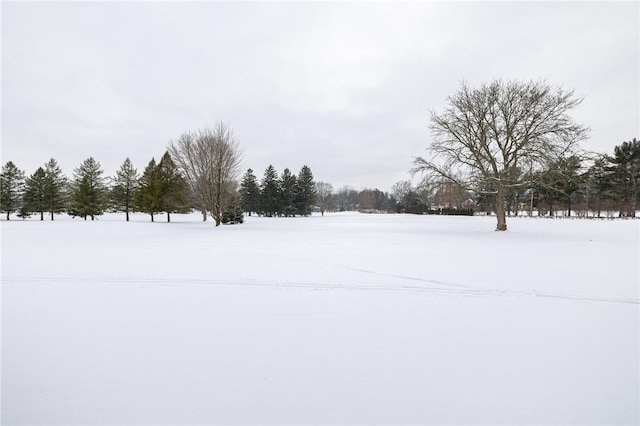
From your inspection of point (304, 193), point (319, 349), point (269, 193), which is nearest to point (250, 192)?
point (269, 193)

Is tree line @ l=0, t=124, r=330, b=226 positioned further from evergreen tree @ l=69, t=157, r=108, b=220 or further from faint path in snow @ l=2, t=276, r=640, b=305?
faint path in snow @ l=2, t=276, r=640, b=305

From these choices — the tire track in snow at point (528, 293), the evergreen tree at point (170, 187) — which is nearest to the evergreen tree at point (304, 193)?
the evergreen tree at point (170, 187)

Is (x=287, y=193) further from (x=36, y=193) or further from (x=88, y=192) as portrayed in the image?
(x=36, y=193)

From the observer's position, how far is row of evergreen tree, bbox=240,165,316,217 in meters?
59.4

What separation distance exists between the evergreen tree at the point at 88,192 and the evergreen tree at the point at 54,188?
173 centimetres

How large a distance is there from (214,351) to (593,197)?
63.2 m

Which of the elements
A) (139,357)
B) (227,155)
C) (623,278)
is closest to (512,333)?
(139,357)

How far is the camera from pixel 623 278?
7348 millimetres

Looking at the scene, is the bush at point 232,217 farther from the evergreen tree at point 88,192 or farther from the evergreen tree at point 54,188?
the evergreen tree at point 54,188

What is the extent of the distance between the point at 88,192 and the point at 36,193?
825 centimetres

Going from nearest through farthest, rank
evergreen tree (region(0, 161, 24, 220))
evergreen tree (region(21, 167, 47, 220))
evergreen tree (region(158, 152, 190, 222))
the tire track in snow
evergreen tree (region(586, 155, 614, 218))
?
the tire track in snow
evergreen tree (region(158, 152, 190, 222))
evergreen tree (region(586, 155, 614, 218))
evergreen tree (region(21, 167, 47, 220))
evergreen tree (region(0, 161, 24, 220))

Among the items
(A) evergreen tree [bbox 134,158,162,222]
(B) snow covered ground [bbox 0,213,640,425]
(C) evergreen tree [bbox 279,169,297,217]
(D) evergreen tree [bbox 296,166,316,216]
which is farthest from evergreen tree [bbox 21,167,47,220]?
(B) snow covered ground [bbox 0,213,640,425]

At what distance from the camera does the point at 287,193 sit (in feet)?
196

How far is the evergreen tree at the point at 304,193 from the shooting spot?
61188 millimetres
